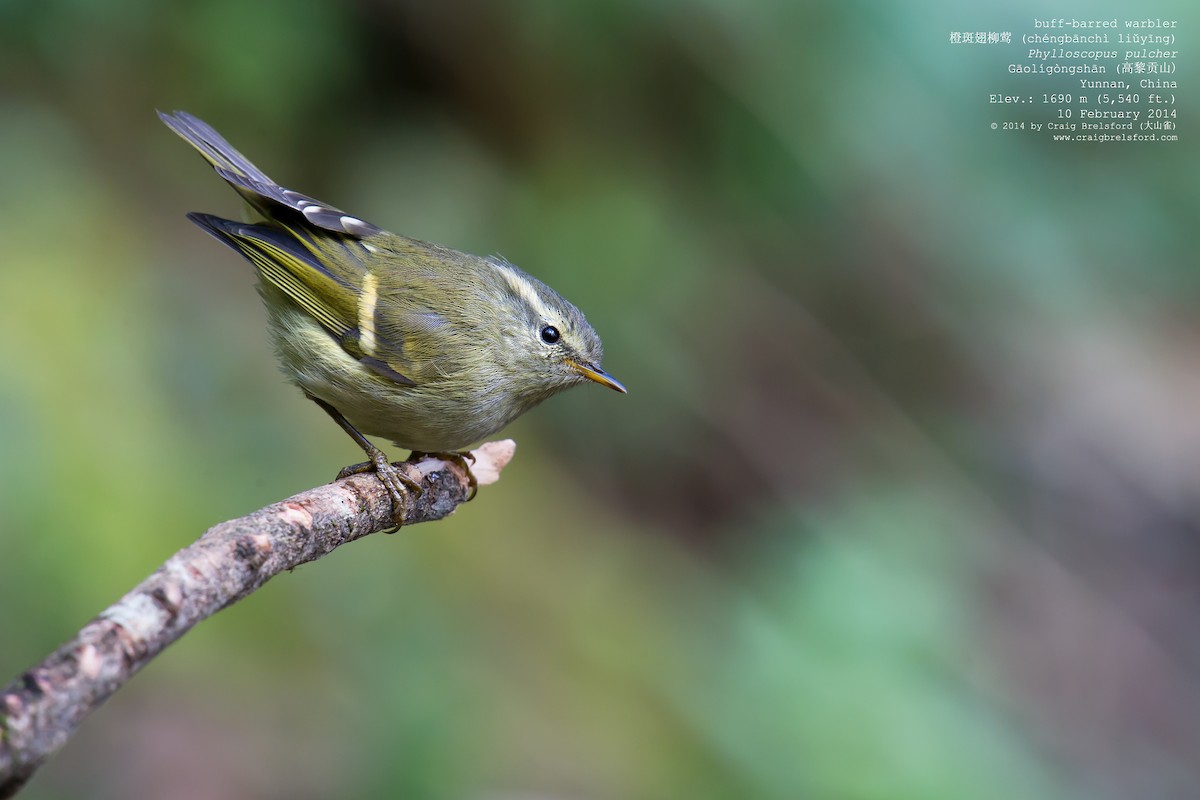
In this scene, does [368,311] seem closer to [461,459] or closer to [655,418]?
[461,459]

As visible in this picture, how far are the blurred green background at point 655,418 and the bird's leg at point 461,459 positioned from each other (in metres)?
0.79

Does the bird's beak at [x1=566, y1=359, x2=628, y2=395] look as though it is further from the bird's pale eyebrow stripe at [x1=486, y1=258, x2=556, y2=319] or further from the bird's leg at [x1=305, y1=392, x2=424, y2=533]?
the bird's leg at [x1=305, y1=392, x2=424, y2=533]

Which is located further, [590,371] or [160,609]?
[590,371]

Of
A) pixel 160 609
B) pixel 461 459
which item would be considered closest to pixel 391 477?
pixel 461 459

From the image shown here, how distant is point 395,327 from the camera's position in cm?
319

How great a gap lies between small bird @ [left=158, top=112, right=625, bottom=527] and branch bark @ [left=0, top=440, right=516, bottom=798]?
70 cm

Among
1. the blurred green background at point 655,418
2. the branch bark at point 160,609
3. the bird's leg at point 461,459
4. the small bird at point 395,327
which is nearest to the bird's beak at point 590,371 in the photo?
the small bird at point 395,327

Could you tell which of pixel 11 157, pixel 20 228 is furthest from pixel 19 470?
pixel 11 157

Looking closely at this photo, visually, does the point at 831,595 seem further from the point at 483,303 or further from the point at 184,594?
the point at 184,594

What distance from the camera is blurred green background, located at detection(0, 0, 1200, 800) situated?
13.0 ft

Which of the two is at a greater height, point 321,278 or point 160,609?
point 321,278

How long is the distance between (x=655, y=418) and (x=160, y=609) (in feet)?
13.8

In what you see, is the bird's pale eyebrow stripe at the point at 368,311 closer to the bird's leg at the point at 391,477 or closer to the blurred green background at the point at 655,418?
the bird's leg at the point at 391,477

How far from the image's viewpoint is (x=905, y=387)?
6.05 meters
